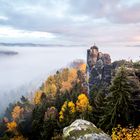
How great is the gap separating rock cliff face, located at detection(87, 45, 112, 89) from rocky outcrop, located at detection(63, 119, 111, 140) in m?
68.9

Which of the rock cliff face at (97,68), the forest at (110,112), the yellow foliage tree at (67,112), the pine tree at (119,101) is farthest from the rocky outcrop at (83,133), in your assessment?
the rock cliff face at (97,68)

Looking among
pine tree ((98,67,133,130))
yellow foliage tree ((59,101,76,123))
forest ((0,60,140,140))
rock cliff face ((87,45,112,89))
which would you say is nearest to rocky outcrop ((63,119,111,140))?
forest ((0,60,140,140))

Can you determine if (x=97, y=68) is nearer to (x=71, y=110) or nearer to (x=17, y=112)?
(x=71, y=110)

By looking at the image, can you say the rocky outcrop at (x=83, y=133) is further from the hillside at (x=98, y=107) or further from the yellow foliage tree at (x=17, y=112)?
the yellow foliage tree at (x=17, y=112)

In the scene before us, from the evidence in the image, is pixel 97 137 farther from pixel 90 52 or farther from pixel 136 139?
pixel 90 52

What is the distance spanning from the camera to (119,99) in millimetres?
43469

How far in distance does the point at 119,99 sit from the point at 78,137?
61.9 feet

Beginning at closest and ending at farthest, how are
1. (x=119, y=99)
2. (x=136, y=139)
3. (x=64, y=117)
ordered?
1. (x=136, y=139)
2. (x=119, y=99)
3. (x=64, y=117)

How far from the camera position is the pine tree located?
1676 inches

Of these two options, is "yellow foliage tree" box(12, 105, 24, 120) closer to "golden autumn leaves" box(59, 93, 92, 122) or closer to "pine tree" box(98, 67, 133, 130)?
"golden autumn leaves" box(59, 93, 92, 122)

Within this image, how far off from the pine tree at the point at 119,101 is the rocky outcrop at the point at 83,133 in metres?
16.3

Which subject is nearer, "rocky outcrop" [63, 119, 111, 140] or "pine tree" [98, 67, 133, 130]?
"rocky outcrop" [63, 119, 111, 140]

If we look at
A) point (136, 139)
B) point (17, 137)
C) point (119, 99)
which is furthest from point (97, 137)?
point (17, 137)

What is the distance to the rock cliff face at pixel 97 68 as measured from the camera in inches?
4304
